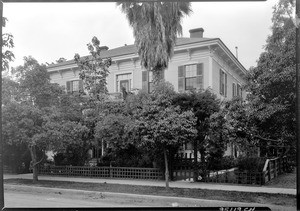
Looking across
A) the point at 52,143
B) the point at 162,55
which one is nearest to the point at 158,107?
the point at 162,55

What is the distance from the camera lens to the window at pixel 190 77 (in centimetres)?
947

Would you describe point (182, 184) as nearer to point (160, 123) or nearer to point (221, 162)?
point (221, 162)

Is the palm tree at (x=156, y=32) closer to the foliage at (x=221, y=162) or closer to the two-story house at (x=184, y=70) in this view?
the two-story house at (x=184, y=70)

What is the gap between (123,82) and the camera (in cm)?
913

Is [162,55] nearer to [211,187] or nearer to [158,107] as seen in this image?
[158,107]

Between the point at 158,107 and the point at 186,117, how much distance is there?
3.25ft

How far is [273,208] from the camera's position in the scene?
21.7 ft

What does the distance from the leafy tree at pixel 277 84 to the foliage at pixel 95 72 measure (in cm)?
374

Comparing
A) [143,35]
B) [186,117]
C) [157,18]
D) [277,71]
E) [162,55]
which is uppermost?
[157,18]

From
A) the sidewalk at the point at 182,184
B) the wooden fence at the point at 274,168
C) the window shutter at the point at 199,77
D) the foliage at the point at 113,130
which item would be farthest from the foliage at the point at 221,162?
the foliage at the point at 113,130

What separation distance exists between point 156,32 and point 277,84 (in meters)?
5.56

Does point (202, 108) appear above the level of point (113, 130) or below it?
above

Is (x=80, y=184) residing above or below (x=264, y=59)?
below

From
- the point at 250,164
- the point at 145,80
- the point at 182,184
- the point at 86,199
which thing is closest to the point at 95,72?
the point at 145,80
